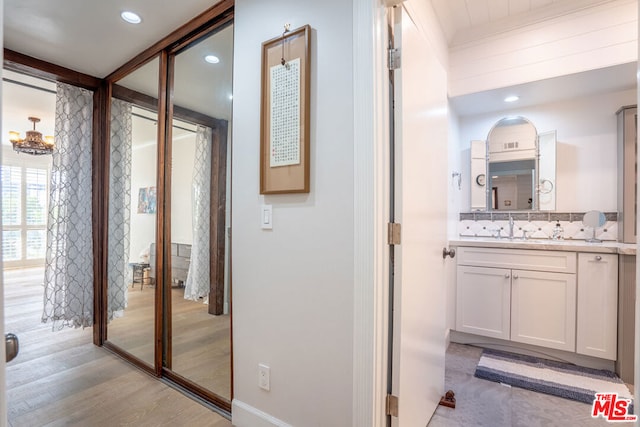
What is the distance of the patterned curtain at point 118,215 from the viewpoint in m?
2.82

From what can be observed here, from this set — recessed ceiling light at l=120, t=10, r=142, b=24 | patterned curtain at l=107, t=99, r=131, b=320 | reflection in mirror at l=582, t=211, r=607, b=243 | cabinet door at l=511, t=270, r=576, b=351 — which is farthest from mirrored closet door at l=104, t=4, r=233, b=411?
reflection in mirror at l=582, t=211, r=607, b=243

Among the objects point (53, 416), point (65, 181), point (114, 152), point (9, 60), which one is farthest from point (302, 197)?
point (9, 60)

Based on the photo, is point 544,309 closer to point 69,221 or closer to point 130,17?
point 130,17

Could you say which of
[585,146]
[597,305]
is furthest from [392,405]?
[585,146]

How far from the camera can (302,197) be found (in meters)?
1.56

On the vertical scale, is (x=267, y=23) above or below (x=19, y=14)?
below

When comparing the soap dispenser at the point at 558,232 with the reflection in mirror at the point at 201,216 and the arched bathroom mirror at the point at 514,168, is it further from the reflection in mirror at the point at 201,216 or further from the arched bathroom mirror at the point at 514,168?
the reflection in mirror at the point at 201,216

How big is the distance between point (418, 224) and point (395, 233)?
0.25 metres

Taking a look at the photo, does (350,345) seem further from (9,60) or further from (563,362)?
(9,60)

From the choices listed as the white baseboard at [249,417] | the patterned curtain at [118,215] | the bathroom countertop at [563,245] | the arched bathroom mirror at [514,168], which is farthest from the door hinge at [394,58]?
the patterned curtain at [118,215]

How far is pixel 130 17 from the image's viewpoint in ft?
6.81

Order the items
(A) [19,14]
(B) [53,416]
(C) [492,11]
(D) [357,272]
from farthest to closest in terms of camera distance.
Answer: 1. (C) [492,11]
2. (A) [19,14]
3. (B) [53,416]
4. (D) [357,272]

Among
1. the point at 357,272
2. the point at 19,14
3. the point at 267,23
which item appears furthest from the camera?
the point at 19,14

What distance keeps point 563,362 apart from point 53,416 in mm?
3570
